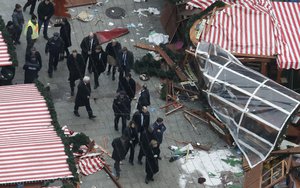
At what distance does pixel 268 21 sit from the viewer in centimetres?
2427

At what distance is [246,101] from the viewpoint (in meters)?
22.1

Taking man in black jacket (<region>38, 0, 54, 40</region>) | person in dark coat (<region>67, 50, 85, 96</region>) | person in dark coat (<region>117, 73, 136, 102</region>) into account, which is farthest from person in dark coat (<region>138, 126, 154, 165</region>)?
man in black jacket (<region>38, 0, 54, 40</region>)

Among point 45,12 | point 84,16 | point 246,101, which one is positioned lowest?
point 246,101

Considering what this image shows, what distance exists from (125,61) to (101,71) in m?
0.91

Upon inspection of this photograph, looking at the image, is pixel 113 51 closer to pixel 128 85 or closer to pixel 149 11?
pixel 128 85

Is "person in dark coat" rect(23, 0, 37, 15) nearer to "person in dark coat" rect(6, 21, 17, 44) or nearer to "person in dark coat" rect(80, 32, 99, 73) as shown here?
"person in dark coat" rect(6, 21, 17, 44)

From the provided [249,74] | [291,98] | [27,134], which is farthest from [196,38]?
[27,134]

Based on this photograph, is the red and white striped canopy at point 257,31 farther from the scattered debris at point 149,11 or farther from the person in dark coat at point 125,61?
the scattered debris at point 149,11

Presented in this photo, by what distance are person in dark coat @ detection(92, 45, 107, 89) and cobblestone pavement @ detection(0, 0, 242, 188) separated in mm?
562

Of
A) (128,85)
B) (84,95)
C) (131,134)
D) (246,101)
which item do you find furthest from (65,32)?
(246,101)

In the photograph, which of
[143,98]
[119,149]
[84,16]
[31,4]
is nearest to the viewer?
[119,149]

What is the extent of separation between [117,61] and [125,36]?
108 inches

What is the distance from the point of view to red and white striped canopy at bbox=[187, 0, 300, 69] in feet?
77.8

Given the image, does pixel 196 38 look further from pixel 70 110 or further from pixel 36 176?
pixel 36 176
